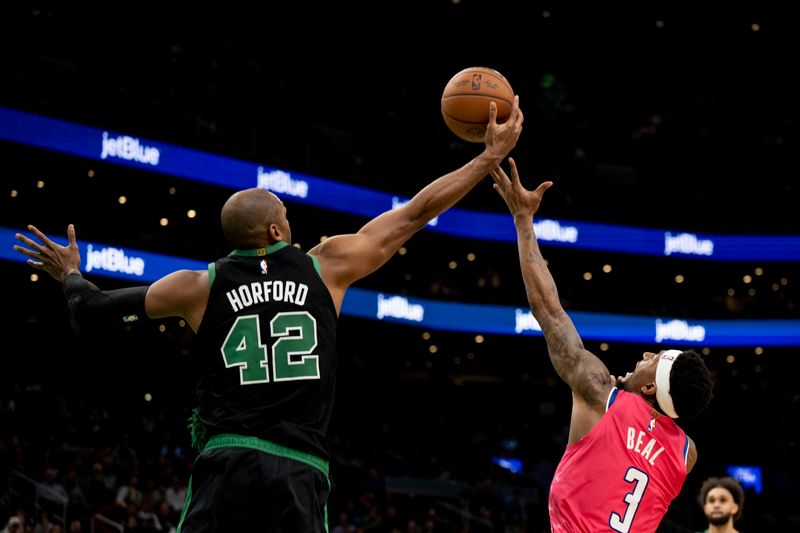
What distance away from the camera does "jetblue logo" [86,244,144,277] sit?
19188mm

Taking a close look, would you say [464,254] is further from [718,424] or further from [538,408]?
[718,424]

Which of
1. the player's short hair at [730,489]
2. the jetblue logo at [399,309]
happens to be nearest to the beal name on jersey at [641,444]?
the player's short hair at [730,489]

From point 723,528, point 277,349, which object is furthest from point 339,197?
point 277,349

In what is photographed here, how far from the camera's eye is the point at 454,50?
1281 inches

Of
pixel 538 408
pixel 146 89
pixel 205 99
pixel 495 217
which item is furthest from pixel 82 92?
pixel 538 408

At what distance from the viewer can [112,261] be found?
63.9 ft

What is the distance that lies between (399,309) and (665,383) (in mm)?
20351

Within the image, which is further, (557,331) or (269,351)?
(557,331)

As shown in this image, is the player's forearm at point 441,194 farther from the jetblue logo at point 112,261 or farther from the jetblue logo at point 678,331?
the jetblue logo at point 678,331

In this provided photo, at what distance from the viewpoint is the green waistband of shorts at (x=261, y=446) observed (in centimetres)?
394

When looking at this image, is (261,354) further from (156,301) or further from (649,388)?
(649,388)

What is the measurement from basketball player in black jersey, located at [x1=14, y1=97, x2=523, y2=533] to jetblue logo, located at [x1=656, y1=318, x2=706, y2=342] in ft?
80.7

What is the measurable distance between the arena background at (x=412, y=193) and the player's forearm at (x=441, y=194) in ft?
35.2

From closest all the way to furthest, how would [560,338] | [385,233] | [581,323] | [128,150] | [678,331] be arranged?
1. [385,233]
2. [560,338]
3. [128,150]
4. [581,323]
5. [678,331]
